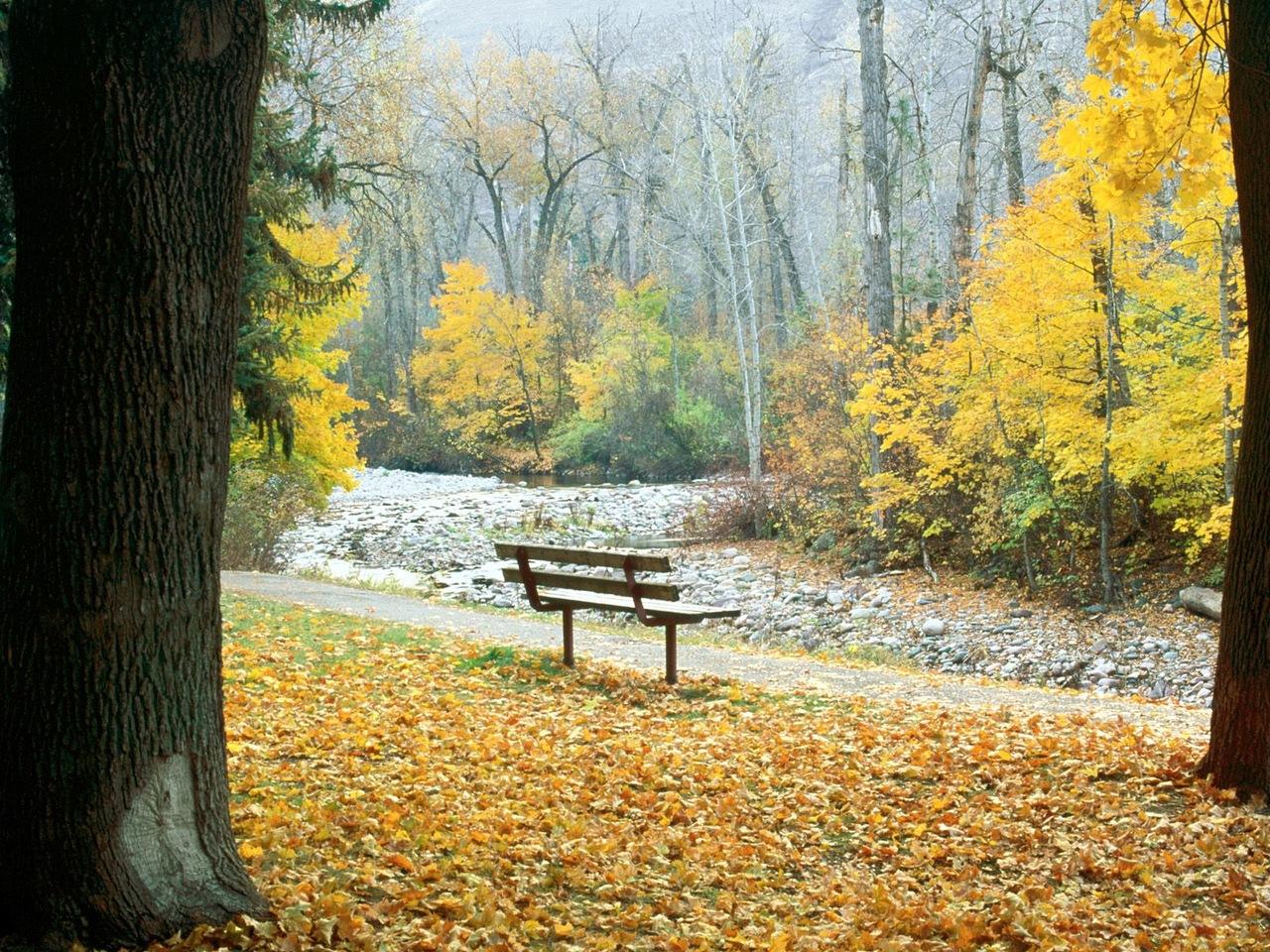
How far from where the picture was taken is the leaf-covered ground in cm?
381

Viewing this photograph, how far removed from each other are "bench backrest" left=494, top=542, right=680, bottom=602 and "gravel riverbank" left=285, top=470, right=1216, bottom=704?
6.79 metres

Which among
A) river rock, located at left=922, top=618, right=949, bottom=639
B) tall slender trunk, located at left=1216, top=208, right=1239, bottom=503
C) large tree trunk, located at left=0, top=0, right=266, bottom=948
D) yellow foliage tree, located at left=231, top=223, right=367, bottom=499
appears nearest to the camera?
large tree trunk, located at left=0, top=0, right=266, bottom=948

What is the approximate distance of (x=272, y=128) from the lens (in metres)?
14.2

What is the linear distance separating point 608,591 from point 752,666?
6.41 ft

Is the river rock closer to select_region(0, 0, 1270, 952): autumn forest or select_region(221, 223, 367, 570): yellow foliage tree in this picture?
select_region(0, 0, 1270, 952): autumn forest

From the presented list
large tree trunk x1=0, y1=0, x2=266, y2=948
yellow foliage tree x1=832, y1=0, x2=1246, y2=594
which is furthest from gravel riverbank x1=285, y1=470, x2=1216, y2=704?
large tree trunk x1=0, y1=0, x2=266, y2=948

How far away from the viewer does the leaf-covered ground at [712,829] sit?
12.5ft

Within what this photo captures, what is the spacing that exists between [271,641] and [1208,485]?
12.0 m

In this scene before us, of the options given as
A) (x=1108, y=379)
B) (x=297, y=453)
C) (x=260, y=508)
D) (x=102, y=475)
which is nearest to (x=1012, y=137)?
(x=1108, y=379)

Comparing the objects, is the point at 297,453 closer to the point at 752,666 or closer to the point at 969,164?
the point at 752,666

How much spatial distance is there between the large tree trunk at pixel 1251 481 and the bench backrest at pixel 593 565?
12.2 feet

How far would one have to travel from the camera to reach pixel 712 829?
5004 millimetres

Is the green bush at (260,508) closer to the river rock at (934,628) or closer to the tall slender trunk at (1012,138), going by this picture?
the river rock at (934,628)

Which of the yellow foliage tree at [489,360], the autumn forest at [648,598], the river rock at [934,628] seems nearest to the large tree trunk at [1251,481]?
the autumn forest at [648,598]
